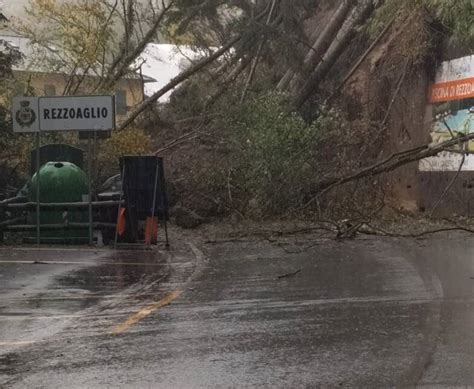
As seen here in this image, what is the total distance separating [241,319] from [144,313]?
3.48 feet

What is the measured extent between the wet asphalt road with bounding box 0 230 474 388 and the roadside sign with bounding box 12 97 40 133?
87.8 inches

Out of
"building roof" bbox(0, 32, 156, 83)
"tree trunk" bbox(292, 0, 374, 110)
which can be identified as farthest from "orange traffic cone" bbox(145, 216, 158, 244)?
"building roof" bbox(0, 32, 156, 83)

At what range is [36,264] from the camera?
1038 centimetres

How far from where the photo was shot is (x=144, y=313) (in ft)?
23.8

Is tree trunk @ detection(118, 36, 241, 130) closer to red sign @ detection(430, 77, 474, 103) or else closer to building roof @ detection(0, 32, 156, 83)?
building roof @ detection(0, 32, 156, 83)

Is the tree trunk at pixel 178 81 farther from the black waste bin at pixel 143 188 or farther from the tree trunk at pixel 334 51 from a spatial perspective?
the black waste bin at pixel 143 188

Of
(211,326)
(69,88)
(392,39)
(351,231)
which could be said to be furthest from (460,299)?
(69,88)

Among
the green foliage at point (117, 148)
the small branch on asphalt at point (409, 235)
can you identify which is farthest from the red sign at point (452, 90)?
the green foliage at point (117, 148)

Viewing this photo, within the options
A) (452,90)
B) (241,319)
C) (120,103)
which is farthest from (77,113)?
(120,103)

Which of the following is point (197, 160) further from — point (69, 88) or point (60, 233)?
point (69, 88)

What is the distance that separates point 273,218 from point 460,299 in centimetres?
669

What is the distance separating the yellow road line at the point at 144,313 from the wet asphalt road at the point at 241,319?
23 millimetres

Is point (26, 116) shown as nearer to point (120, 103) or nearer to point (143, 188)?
point (143, 188)

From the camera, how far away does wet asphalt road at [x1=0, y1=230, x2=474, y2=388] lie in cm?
521
